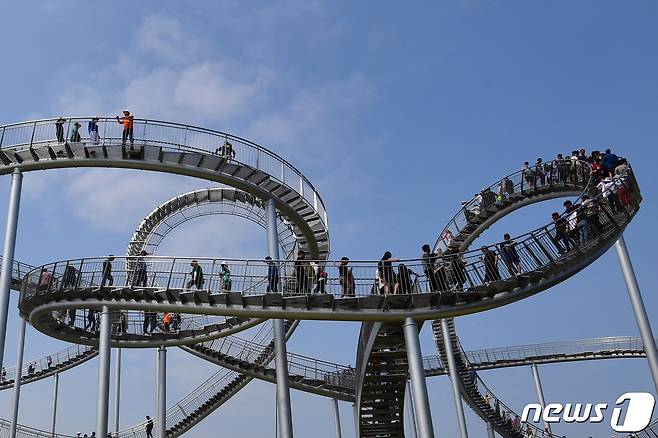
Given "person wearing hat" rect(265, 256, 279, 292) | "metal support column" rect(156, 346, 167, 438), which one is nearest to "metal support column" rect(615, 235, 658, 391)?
"person wearing hat" rect(265, 256, 279, 292)

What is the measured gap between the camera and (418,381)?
14672 millimetres

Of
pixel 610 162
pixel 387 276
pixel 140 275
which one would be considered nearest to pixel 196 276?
pixel 140 275

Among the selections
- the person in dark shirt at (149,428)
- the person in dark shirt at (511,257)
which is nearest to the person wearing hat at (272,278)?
the person in dark shirt at (511,257)

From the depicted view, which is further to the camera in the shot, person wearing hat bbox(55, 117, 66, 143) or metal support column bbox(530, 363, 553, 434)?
metal support column bbox(530, 363, 553, 434)

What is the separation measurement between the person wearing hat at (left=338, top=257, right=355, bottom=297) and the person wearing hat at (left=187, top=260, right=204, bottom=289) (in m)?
3.49

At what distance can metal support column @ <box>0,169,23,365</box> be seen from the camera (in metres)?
16.1

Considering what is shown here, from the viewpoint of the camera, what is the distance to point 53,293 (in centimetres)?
1767

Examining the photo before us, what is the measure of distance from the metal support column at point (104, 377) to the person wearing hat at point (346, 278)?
663cm

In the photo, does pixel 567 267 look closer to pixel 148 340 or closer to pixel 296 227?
pixel 296 227

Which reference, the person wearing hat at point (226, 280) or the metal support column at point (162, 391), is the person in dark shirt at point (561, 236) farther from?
the metal support column at point (162, 391)

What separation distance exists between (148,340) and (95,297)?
17.5ft

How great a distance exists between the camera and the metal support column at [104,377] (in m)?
16.9

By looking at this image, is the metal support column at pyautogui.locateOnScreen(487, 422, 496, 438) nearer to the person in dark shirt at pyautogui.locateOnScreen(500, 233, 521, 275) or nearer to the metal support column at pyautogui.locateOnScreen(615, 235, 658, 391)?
the metal support column at pyautogui.locateOnScreen(615, 235, 658, 391)

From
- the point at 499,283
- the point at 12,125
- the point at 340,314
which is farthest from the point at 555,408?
the point at 12,125
